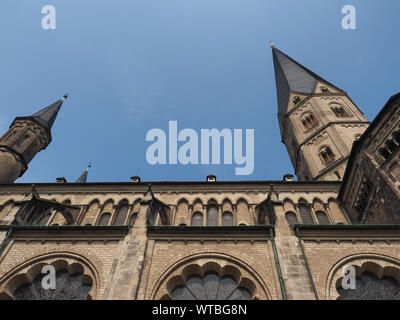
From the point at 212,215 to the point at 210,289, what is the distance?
30.5 ft

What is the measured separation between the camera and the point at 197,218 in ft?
65.5

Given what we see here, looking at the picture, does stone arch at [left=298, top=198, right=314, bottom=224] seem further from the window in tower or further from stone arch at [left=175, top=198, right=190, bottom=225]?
the window in tower

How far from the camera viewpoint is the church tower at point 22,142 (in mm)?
27469

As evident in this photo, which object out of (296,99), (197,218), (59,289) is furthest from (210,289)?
(296,99)

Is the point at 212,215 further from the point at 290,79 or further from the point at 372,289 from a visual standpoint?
the point at 290,79

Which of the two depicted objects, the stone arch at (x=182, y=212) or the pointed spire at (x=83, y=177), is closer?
the stone arch at (x=182, y=212)

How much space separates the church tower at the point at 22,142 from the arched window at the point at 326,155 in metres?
31.1

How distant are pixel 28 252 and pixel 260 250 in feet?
33.7

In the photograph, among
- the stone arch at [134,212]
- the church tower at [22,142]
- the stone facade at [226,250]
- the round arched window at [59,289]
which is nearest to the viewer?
the stone facade at [226,250]

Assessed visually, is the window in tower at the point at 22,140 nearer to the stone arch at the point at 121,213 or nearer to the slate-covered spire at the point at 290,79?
the stone arch at the point at 121,213

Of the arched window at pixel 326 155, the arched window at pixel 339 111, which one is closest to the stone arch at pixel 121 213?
the arched window at pixel 326 155

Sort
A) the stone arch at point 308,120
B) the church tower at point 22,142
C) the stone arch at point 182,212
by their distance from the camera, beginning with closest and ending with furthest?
1. the stone arch at point 182,212
2. the church tower at point 22,142
3. the stone arch at point 308,120
